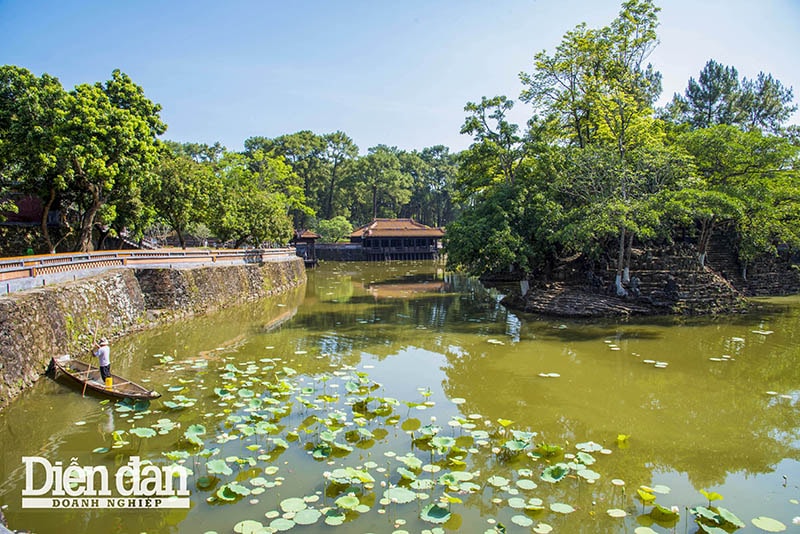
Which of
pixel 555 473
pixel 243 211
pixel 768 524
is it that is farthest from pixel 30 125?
pixel 768 524

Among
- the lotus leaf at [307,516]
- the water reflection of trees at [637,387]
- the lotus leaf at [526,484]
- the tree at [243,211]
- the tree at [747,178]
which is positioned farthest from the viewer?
the tree at [243,211]

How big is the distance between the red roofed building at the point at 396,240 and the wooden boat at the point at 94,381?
1684 inches

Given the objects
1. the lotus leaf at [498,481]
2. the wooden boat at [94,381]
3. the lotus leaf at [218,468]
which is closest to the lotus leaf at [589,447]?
the lotus leaf at [498,481]

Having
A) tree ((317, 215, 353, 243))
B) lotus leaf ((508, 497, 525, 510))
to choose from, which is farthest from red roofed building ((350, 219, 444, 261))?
lotus leaf ((508, 497, 525, 510))

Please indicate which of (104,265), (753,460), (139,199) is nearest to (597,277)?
(753,460)

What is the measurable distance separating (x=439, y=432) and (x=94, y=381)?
260 inches

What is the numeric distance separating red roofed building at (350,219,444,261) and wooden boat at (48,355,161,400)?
140 feet

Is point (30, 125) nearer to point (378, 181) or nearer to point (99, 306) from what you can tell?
point (99, 306)

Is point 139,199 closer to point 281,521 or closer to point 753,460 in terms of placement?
point 281,521

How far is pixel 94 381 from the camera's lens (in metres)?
8.92

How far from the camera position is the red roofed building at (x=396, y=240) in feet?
172

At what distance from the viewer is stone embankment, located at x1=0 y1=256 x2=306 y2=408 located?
29.7 feet

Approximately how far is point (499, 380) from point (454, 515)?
515 cm

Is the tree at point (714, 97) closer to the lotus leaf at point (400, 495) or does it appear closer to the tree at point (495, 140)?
the tree at point (495, 140)
